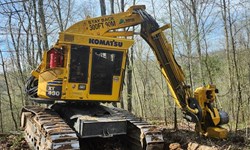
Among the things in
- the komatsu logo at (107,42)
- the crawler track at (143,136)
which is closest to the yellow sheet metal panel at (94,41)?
the komatsu logo at (107,42)

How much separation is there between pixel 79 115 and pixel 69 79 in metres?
0.88

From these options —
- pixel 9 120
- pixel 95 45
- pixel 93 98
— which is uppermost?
pixel 95 45

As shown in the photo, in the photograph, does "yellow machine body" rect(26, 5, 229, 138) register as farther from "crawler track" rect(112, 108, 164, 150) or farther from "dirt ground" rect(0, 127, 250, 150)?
"crawler track" rect(112, 108, 164, 150)

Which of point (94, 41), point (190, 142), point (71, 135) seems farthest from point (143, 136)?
point (94, 41)

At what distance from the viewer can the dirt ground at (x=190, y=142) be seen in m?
6.92

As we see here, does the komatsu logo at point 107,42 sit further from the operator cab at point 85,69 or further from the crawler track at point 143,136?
the crawler track at point 143,136

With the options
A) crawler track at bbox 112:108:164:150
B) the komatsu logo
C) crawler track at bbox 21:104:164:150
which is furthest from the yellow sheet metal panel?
crawler track at bbox 112:108:164:150

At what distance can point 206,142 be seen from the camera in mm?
7348

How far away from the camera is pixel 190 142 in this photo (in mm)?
7492

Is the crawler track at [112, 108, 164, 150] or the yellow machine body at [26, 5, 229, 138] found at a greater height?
the yellow machine body at [26, 5, 229, 138]

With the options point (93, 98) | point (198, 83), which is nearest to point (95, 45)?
point (93, 98)

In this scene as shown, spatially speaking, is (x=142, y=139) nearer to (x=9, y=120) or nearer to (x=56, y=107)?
(x=56, y=107)

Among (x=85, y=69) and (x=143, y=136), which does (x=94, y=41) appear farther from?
(x=143, y=136)

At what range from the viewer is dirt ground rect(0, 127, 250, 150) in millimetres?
6920
